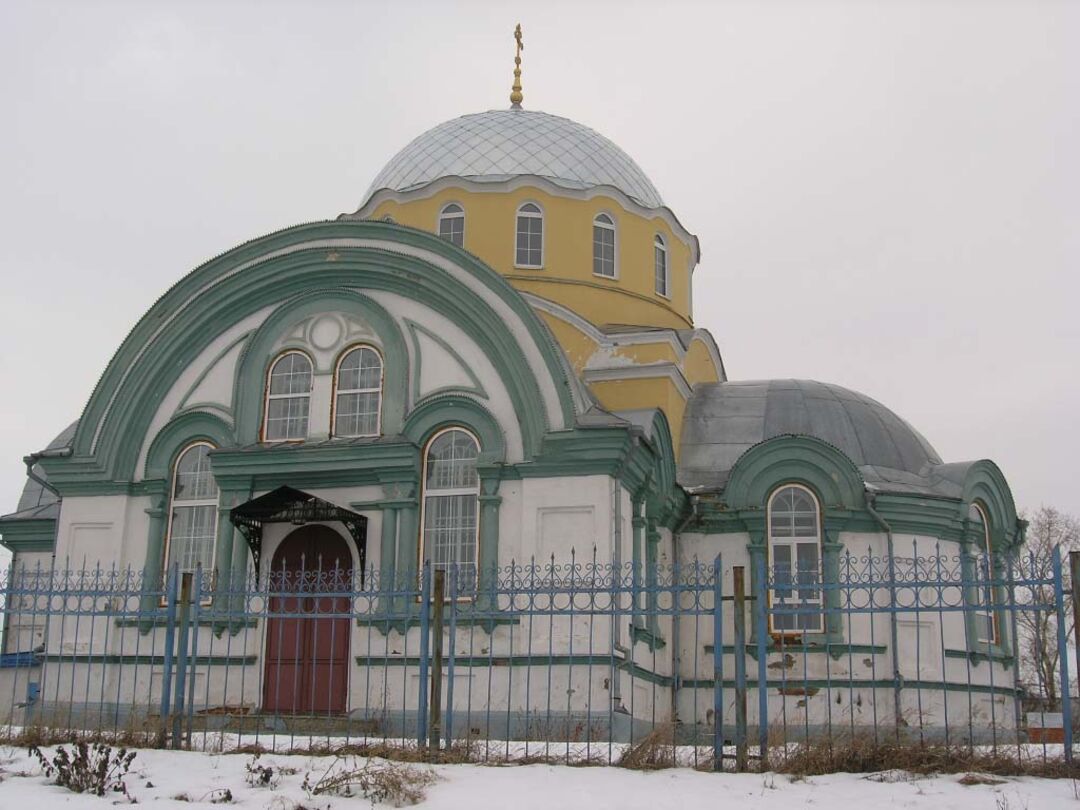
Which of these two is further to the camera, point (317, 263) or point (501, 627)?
point (317, 263)

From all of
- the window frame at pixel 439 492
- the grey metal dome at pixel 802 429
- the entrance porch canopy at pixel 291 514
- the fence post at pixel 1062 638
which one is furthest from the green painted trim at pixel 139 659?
the fence post at pixel 1062 638

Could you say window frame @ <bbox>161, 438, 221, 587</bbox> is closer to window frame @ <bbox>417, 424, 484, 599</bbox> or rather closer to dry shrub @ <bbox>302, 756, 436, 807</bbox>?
window frame @ <bbox>417, 424, 484, 599</bbox>

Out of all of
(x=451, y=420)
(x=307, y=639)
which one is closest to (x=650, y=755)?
(x=451, y=420)

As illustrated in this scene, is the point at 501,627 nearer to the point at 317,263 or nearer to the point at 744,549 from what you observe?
the point at 744,549

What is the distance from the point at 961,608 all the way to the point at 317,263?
9704 millimetres

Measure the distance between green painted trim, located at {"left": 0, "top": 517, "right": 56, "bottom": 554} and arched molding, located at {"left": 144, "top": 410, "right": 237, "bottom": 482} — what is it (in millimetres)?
3836

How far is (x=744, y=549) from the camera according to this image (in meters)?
16.7

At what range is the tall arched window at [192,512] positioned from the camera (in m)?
16.0

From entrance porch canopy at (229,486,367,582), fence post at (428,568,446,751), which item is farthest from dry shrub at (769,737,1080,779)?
entrance porch canopy at (229,486,367,582)

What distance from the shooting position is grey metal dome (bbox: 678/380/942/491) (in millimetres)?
17453

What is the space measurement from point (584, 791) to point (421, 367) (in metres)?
7.85

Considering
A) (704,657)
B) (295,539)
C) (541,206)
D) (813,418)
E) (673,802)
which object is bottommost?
(673,802)

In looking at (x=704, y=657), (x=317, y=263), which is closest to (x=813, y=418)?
(x=704, y=657)

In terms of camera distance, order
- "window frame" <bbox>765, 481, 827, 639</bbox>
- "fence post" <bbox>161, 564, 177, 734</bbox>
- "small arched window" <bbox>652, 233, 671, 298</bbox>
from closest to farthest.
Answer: "fence post" <bbox>161, 564, 177, 734</bbox> → "window frame" <bbox>765, 481, 827, 639</bbox> → "small arched window" <bbox>652, 233, 671, 298</bbox>
